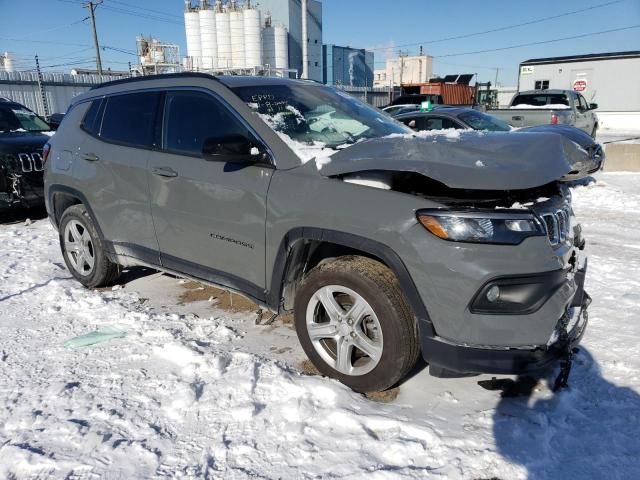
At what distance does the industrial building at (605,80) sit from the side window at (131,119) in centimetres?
2923

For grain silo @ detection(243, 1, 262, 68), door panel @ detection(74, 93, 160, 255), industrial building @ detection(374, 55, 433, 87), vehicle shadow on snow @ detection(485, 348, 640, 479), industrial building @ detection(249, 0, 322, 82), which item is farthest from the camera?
industrial building @ detection(374, 55, 433, 87)

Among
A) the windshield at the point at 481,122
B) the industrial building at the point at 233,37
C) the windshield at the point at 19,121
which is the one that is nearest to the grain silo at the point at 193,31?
the industrial building at the point at 233,37

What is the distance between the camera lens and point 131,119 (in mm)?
4074

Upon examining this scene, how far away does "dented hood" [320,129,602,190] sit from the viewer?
7.99 feet

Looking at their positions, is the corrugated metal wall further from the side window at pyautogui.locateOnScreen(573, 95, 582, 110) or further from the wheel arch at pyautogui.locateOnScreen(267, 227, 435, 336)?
the wheel arch at pyautogui.locateOnScreen(267, 227, 435, 336)

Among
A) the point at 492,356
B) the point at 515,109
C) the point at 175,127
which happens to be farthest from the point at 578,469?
the point at 515,109

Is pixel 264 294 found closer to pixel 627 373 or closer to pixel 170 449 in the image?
pixel 170 449

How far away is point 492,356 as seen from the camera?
7.99 feet

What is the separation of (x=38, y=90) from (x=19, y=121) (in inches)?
563

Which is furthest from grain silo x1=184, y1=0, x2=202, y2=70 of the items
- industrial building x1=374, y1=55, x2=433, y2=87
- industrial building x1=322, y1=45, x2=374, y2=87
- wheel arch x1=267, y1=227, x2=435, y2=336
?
wheel arch x1=267, y1=227, x2=435, y2=336

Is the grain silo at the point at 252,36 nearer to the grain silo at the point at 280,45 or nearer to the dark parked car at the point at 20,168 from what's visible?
the grain silo at the point at 280,45

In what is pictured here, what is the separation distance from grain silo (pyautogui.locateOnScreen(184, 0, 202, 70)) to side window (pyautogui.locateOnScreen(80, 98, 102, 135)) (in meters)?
45.1

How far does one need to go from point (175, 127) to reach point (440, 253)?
7.52 feet

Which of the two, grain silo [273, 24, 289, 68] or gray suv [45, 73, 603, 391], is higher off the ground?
grain silo [273, 24, 289, 68]
